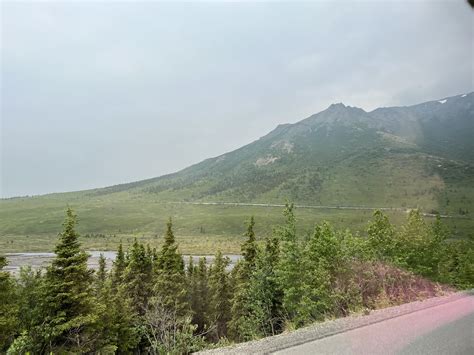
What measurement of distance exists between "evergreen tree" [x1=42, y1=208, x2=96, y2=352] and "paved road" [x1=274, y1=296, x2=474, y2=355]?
65.5 feet

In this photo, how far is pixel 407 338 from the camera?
658cm

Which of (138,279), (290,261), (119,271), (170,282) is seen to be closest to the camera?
(290,261)

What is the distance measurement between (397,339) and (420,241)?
2521 cm

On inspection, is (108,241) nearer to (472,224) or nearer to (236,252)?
(236,252)

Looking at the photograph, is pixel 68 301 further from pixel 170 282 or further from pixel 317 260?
pixel 317 260

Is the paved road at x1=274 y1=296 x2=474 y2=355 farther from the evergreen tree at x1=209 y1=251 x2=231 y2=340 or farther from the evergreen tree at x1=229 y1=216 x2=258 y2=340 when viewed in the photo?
the evergreen tree at x1=209 y1=251 x2=231 y2=340

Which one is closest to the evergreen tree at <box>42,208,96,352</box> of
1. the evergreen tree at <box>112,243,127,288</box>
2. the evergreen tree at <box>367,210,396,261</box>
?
the evergreen tree at <box>112,243,127,288</box>

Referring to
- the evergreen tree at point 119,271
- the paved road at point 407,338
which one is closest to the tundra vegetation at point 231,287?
the evergreen tree at point 119,271

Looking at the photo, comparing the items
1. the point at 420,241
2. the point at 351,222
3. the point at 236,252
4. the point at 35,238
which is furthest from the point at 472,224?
the point at 35,238

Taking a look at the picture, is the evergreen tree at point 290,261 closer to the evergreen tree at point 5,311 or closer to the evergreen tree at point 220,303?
the evergreen tree at point 220,303

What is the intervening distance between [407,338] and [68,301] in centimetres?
2191

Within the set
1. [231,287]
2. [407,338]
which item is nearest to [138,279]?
[231,287]

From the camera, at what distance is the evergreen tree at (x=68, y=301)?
2277 centimetres

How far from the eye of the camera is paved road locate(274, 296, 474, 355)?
609 cm
